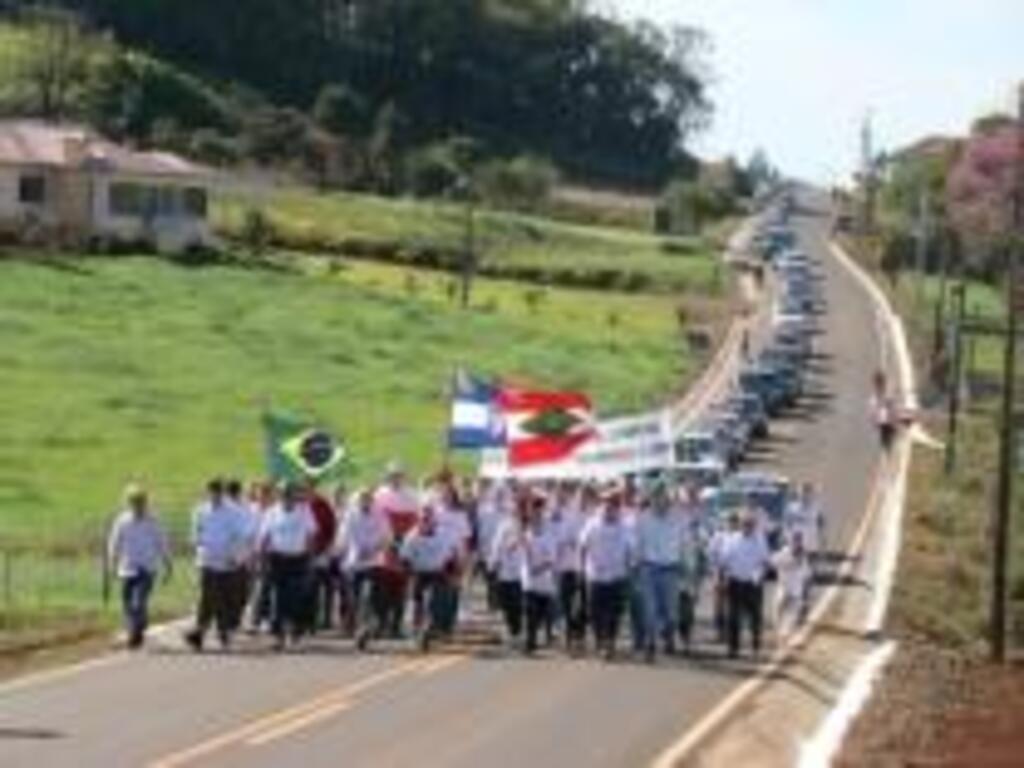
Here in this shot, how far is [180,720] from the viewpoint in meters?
24.8

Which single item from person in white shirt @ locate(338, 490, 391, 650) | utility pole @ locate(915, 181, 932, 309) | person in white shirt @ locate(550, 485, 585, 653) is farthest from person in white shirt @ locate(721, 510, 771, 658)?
utility pole @ locate(915, 181, 932, 309)

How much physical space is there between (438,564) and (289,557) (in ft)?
4.96

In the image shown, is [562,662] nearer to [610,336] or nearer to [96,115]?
[610,336]

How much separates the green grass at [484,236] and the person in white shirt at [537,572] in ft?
248

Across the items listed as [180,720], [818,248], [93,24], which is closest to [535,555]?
[180,720]

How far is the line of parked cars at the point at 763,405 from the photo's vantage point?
49344 millimetres

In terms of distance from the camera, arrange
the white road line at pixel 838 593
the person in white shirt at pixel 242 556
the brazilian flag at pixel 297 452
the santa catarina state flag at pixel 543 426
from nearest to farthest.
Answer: the white road line at pixel 838 593 < the person in white shirt at pixel 242 556 < the santa catarina state flag at pixel 543 426 < the brazilian flag at pixel 297 452

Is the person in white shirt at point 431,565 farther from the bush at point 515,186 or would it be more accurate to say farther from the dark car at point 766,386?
the bush at point 515,186

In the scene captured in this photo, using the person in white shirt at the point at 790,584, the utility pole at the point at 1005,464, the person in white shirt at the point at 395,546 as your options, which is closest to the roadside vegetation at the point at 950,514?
the utility pole at the point at 1005,464

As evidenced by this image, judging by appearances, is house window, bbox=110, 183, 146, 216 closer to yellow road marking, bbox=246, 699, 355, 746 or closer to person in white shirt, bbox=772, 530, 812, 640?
person in white shirt, bbox=772, 530, 812, 640

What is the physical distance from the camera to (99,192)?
101438mm

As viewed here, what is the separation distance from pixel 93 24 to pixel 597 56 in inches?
1510

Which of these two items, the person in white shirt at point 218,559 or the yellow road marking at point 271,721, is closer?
the yellow road marking at point 271,721

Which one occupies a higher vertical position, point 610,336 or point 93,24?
point 93,24
